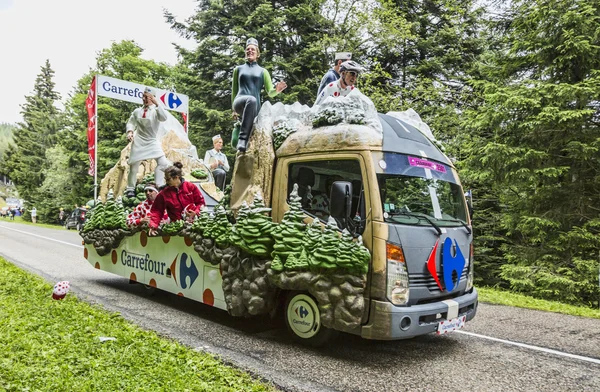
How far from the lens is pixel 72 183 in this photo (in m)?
36.8

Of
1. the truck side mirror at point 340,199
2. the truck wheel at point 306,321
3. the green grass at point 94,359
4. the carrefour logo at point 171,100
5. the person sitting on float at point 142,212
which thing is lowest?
the green grass at point 94,359

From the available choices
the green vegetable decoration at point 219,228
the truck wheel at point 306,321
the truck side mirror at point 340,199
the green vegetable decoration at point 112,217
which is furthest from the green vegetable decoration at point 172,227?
the truck side mirror at point 340,199

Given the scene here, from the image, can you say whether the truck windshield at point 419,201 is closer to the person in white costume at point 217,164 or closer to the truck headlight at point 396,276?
the truck headlight at point 396,276

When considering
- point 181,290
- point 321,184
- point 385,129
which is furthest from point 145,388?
point 385,129

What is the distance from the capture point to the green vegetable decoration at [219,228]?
5500 millimetres

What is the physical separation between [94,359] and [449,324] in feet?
11.3

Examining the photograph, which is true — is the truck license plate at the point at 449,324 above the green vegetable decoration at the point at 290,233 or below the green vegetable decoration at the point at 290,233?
below

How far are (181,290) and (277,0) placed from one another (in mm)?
18104

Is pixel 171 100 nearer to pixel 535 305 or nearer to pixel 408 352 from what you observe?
pixel 535 305

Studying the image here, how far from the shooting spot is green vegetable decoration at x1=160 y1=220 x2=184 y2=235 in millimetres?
6329

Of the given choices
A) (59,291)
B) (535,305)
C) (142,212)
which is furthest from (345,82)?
(535,305)

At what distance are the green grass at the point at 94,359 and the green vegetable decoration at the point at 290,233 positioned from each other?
1.26m

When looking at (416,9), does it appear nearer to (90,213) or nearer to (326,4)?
(326,4)

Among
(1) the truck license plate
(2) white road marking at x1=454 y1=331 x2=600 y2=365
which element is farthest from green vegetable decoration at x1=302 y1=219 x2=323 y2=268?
(2) white road marking at x1=454 y1=331 x2=600 y2=365
